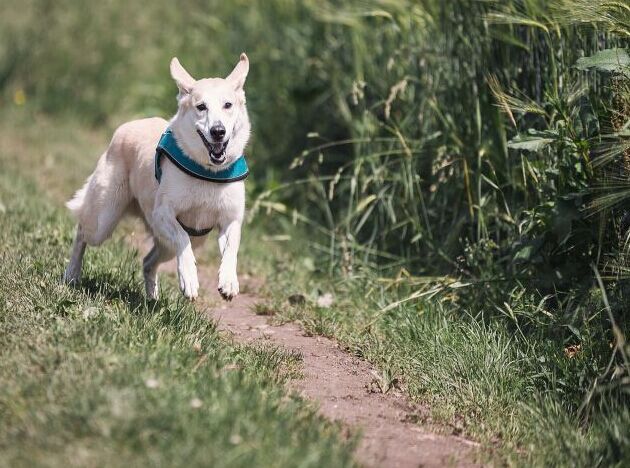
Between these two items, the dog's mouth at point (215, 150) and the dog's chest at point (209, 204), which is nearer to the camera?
the dog's mouth at point (215, 150)

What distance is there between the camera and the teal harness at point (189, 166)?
4.79m

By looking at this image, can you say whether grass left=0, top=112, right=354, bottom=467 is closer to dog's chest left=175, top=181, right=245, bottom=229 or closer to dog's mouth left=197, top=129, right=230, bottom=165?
dog's chest left=175, top=181, right=245, bottom=229

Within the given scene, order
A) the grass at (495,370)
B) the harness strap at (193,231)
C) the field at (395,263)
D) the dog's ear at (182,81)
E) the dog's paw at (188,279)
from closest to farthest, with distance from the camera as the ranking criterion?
1. the field at (395,263)
2. the grass at (495,370)
3. the dog's paw at (188,279)
4. the dog's ear at (182,81)
5. the harness strap at (193,231)

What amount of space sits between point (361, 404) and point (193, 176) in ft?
4.62

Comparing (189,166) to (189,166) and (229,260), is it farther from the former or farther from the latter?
(229,260)

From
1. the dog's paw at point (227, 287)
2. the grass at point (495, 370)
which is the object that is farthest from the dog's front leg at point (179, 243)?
the grass at point (495, 370)

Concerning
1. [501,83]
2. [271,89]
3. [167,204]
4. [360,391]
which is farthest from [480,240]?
[271,89]

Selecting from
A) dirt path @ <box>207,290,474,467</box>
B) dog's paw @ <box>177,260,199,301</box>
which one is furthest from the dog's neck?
dirt path @ <box>207,290,474,467</box>

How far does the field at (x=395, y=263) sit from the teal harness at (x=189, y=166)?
676mm

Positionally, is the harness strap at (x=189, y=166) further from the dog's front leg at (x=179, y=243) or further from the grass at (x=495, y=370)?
the grass at (x=495, y=370)

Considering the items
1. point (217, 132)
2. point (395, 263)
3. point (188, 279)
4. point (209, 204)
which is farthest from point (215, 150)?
point (395, 263)

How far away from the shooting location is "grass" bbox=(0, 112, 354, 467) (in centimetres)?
329

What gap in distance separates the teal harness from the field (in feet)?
2.22

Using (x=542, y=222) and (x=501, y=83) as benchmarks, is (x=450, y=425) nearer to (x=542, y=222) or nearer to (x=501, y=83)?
(x=542, y=222)
